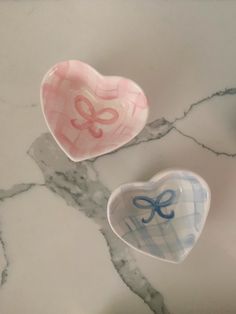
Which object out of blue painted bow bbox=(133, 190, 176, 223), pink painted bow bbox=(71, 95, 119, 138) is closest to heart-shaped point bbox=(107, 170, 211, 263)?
blue painted bow bbox=(133, 190, 176, 223)

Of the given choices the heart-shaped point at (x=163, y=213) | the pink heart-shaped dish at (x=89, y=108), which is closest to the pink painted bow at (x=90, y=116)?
the pink heart-shaped dish at (x=89, y=108)

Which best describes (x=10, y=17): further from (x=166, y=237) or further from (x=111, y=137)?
(x=166, y=237)

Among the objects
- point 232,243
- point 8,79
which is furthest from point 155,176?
point 8,79

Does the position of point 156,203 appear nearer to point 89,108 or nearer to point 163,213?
point 163,213

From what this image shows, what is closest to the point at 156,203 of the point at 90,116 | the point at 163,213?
the point at 163,213

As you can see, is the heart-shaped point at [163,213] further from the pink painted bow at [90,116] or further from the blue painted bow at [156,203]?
the pink painted bow at [90,116]
